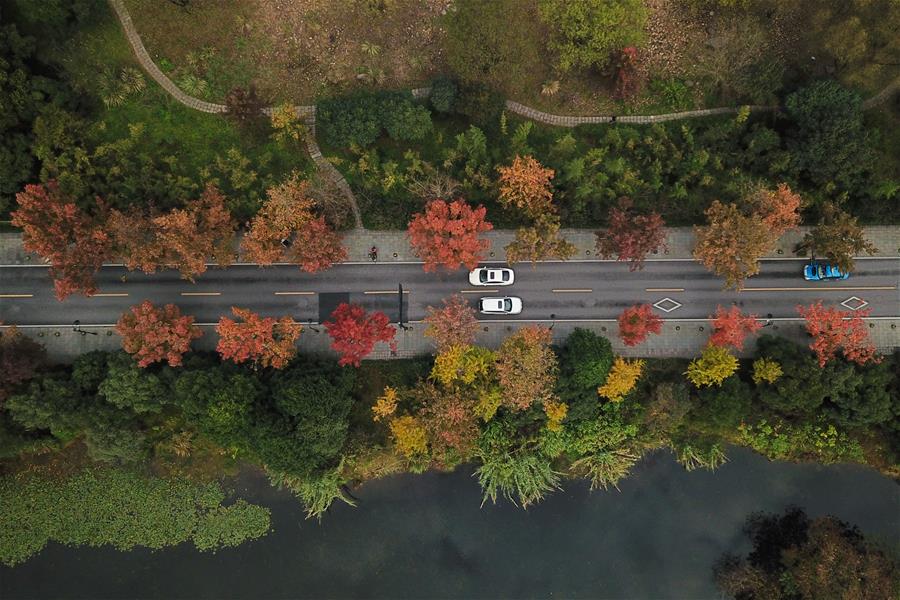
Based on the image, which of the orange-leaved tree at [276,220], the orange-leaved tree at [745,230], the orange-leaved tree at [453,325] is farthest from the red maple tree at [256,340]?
the orange-leaved tree at [745,230]

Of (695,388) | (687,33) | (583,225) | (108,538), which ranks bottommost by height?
(108,538)

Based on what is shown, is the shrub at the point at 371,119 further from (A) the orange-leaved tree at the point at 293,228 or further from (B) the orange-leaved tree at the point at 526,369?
(B) the orange-leaved tree at the point at 526,369

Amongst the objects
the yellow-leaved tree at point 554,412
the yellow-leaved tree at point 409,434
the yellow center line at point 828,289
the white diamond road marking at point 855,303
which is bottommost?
the yellow-leaved tree at point 409,434

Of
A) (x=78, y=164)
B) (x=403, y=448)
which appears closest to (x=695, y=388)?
(x=403, y=448)

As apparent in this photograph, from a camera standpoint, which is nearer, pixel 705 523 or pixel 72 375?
pixel 72 375

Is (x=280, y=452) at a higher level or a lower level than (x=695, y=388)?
lower

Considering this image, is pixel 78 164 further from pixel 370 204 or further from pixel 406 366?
pixel 406 366

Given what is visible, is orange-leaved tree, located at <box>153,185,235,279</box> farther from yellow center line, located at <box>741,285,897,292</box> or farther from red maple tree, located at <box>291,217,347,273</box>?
yellow center line, located at <box>741,285,897,292</box>

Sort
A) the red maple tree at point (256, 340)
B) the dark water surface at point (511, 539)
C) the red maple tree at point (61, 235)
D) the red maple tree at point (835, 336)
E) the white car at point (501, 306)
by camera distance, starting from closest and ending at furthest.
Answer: the red maple tree at point (61, 235)
the red maple tree at point (256, 340)
the red maple tree at point (835, 336)
the white car at point (501, 306)
the dark water surface at point (511, 539)
